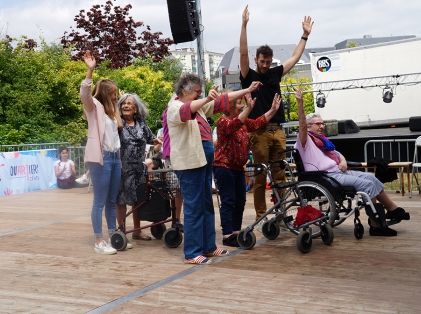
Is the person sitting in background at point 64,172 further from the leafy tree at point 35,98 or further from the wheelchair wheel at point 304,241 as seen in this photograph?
the wheelchair wheel at point 304,241

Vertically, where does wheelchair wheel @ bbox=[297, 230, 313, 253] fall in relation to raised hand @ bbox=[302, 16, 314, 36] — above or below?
below

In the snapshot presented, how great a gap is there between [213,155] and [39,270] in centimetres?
177

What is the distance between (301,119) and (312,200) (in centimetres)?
79

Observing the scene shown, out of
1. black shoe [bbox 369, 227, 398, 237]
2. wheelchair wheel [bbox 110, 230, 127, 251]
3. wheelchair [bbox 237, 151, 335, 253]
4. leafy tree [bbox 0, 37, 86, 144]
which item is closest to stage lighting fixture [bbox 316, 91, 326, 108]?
leafy tree [bbox 0, 37, 86, 144]

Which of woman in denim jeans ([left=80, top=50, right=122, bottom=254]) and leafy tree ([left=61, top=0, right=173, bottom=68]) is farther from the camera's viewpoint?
leafy tree ([left=61, top=0, right=173, bottom=68])

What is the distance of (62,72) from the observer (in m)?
19.1

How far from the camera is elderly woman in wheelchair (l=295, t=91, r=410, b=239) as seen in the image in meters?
5.96

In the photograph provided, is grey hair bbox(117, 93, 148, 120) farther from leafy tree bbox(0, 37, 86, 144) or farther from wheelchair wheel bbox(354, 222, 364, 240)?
leafy tree bbox(0, 37, 86, 144)

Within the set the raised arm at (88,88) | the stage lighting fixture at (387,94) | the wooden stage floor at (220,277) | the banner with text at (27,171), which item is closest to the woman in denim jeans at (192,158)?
the wooden stage floor at (220,277)

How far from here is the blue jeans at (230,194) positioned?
588 cm

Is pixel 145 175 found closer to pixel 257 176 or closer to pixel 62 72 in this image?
pixel 257 176

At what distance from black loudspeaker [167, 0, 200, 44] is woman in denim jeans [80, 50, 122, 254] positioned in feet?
14.5

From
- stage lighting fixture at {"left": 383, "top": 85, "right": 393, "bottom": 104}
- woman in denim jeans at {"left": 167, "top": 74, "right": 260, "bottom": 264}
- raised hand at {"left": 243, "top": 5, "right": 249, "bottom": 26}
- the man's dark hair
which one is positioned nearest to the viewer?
woman in denim jeans at {"left": 167, "top": 74, "right": 260, "bottom": 264}

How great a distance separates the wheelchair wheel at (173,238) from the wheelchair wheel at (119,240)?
0.41 meters
